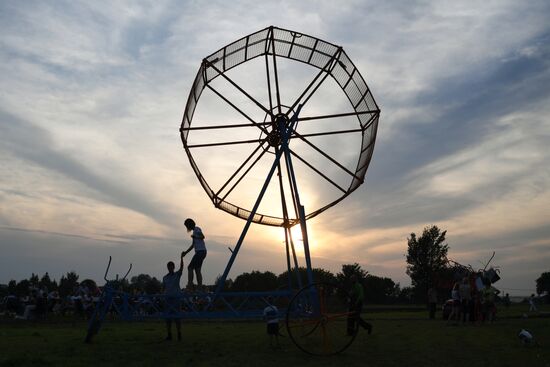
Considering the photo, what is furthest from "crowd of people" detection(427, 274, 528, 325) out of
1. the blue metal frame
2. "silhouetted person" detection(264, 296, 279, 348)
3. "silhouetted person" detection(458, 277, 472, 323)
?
"silhouetted person" detection(264, 296, 279, 348)

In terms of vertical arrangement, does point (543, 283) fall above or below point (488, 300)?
above

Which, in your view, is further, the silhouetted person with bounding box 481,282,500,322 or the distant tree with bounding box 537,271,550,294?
the distant tree with bounding box 537,271,550,294

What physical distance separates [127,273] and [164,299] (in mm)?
2008

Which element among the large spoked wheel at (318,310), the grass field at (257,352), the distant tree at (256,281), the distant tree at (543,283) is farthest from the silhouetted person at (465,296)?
the distant tree at (543,283)

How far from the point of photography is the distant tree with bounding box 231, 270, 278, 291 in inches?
3137

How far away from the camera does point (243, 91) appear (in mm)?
16734

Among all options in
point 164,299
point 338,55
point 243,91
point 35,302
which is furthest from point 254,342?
point 35,302

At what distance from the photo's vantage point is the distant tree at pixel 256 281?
79688mm

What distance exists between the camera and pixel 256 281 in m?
82.9

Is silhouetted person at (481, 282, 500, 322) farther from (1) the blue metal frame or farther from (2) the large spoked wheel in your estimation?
(1) the blue metal frame

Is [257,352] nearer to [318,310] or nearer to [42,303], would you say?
[318,310]

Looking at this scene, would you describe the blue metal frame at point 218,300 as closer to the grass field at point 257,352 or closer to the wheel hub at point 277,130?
the wheel hub at point 277,130

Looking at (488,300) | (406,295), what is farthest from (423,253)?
(488,300)

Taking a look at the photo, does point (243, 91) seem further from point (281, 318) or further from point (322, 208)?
point (281, 318)
